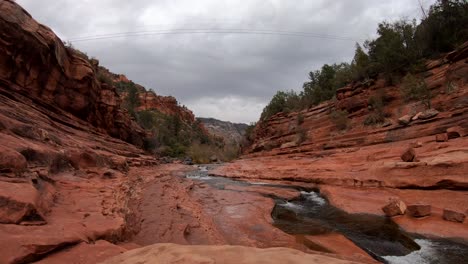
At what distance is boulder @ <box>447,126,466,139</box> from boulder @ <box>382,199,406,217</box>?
504 cm

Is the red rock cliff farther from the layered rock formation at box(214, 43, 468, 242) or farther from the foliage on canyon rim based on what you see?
the foliage on canyon rim

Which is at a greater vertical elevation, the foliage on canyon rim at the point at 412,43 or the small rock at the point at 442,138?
the foliage on canyon rim at the point at 412,43

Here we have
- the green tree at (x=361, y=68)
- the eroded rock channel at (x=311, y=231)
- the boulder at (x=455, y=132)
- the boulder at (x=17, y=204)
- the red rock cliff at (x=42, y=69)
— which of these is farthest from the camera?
the green tree at (x=361, y=68)

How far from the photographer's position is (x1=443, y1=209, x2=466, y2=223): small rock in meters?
7.65

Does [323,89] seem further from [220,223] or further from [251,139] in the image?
[220,223]

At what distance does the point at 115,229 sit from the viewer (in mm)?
5180

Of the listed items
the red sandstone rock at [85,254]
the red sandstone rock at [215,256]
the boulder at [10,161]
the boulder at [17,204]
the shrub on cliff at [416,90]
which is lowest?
the red sandstone rock at [215,256]

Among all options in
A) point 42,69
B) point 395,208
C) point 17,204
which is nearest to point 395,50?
point 395,208

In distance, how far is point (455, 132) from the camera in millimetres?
11930

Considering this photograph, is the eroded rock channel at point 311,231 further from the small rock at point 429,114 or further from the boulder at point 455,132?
the small rock at point 429,114

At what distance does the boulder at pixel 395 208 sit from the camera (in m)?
8.80

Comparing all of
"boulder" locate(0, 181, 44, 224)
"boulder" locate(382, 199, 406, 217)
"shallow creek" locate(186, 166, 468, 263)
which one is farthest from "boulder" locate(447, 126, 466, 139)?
"boulder" locate(0, 181, 44, 224)

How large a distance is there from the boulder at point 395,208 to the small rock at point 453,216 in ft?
3.58

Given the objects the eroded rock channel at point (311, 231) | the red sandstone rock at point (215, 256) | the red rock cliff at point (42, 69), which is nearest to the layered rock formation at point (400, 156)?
the eroded rock channel at point (311, 231)
